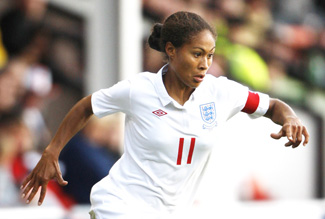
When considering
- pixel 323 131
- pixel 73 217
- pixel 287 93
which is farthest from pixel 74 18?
pixel 323 131

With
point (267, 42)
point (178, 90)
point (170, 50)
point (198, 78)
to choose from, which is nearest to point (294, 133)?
point (198, 78)

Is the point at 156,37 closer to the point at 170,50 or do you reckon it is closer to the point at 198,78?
the point at 170,50

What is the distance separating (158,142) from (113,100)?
15.7 inches

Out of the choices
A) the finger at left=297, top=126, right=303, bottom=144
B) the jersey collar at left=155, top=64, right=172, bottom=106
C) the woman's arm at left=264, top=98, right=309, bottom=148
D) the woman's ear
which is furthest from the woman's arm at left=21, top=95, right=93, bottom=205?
the finger at left=297, top=126, right=303, bottom=144

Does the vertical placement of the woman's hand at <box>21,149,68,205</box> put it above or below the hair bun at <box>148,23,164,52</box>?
below

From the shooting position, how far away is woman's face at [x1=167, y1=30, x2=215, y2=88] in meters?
3.97

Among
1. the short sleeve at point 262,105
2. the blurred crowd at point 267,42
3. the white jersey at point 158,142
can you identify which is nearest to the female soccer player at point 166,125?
the white jersey at point 158,142

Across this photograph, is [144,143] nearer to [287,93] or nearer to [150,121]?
[150,121]

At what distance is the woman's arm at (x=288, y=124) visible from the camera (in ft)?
13.0

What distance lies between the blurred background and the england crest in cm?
321

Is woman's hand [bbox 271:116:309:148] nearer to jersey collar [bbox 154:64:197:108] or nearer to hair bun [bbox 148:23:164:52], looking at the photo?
jersey collar [bbox 154:64:197:108]

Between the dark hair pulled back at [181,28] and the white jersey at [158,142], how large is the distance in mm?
247

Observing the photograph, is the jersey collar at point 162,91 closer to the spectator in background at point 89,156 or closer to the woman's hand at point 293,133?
the woman's hand at point 293,133

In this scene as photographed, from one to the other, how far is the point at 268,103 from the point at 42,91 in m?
4.58
